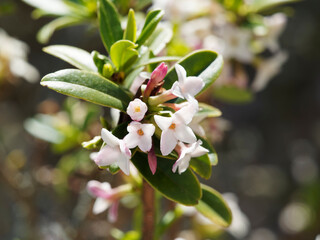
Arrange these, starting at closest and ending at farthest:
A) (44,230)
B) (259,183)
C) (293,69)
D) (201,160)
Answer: (201,160) → (44,230) → (259,183) → (293,69)

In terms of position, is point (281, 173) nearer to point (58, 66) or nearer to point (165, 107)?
point (58, 66)

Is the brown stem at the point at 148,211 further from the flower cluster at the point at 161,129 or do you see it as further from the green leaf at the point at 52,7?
the green leaf at the point at 52,7

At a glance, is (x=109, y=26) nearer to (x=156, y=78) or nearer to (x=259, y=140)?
(x=156, y=78)

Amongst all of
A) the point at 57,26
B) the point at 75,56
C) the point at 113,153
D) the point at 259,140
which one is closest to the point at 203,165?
the point at 113,153

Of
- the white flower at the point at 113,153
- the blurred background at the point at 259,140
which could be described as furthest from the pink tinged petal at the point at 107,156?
the blurred background at the point at 259,140

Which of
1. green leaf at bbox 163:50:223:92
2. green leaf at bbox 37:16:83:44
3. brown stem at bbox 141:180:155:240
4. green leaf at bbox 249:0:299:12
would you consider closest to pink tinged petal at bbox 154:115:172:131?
green leaf at bbox 163:50:223:92

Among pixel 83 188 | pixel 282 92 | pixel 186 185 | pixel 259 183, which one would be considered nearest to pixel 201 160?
pixel 186 185
